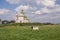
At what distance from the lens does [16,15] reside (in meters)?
79.1

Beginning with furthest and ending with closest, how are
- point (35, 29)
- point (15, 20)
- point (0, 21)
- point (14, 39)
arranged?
point (15, 20) → point (0, 21) → point (35, 29) → point (14, 39)

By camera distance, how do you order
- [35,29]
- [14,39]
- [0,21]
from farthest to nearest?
[0,21] < [35,29] < [14,39]

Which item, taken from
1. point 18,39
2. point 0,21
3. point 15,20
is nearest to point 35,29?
point 18,39

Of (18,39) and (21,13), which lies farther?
(21,13)

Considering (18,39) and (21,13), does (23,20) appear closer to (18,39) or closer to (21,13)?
(21,13)

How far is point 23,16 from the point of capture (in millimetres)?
79688

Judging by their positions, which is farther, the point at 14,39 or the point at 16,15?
the point at 16,15

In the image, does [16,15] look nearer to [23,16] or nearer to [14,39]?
[23,16]

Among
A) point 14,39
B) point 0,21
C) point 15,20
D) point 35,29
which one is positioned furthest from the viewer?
point 15,20

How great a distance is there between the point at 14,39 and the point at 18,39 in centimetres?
53

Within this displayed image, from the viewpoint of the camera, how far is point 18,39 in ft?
69.9

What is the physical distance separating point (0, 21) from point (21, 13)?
18.5m

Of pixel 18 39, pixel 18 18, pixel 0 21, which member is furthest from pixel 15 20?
pixel 18 39

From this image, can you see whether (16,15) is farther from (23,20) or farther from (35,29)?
(35,29)
